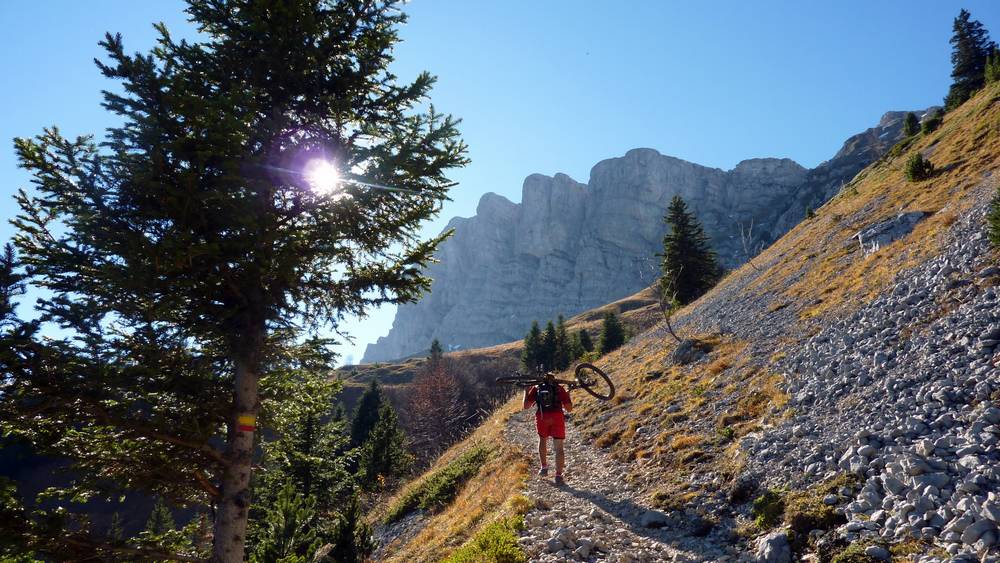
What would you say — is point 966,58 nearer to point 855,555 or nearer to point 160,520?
point 855,555

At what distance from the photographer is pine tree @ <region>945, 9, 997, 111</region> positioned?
4878 centimetres

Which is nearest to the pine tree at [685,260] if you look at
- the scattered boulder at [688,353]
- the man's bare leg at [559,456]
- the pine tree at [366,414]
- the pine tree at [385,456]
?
the scattered boulder at [688,353]

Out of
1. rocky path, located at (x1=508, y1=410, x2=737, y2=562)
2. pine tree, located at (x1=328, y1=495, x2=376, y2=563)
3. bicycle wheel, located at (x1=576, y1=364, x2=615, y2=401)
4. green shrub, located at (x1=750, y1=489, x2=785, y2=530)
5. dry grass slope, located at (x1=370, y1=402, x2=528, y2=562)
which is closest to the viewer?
green shrub, located at (x1=750, y1=489, x2=785, y2=530)

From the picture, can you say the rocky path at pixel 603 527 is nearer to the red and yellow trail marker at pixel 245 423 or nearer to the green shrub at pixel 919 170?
the red and yellow trail marker at pixel 245 423

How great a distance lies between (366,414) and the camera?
50219 millimetres

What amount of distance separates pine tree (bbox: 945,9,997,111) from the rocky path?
6059 centimetres

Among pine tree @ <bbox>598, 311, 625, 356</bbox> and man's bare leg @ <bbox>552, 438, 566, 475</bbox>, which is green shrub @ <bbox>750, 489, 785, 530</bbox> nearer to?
man's bare leg @ <bbox>552, 438, 566, 475</bbox>

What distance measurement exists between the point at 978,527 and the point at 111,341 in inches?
381

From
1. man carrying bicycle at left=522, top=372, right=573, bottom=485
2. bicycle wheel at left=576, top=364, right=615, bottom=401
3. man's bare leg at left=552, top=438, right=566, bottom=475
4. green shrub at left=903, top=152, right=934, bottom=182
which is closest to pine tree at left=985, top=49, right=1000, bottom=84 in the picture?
green shrub at left=903, top=152, right=934, bottom=182

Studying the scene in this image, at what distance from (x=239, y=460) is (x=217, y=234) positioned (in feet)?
10.8

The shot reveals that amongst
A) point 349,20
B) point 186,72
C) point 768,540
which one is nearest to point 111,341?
point 186,72

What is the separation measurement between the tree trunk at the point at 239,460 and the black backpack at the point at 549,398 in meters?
6.73

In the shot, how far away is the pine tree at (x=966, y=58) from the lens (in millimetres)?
48781

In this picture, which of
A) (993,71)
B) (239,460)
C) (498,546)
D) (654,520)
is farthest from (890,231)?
(993,71)
